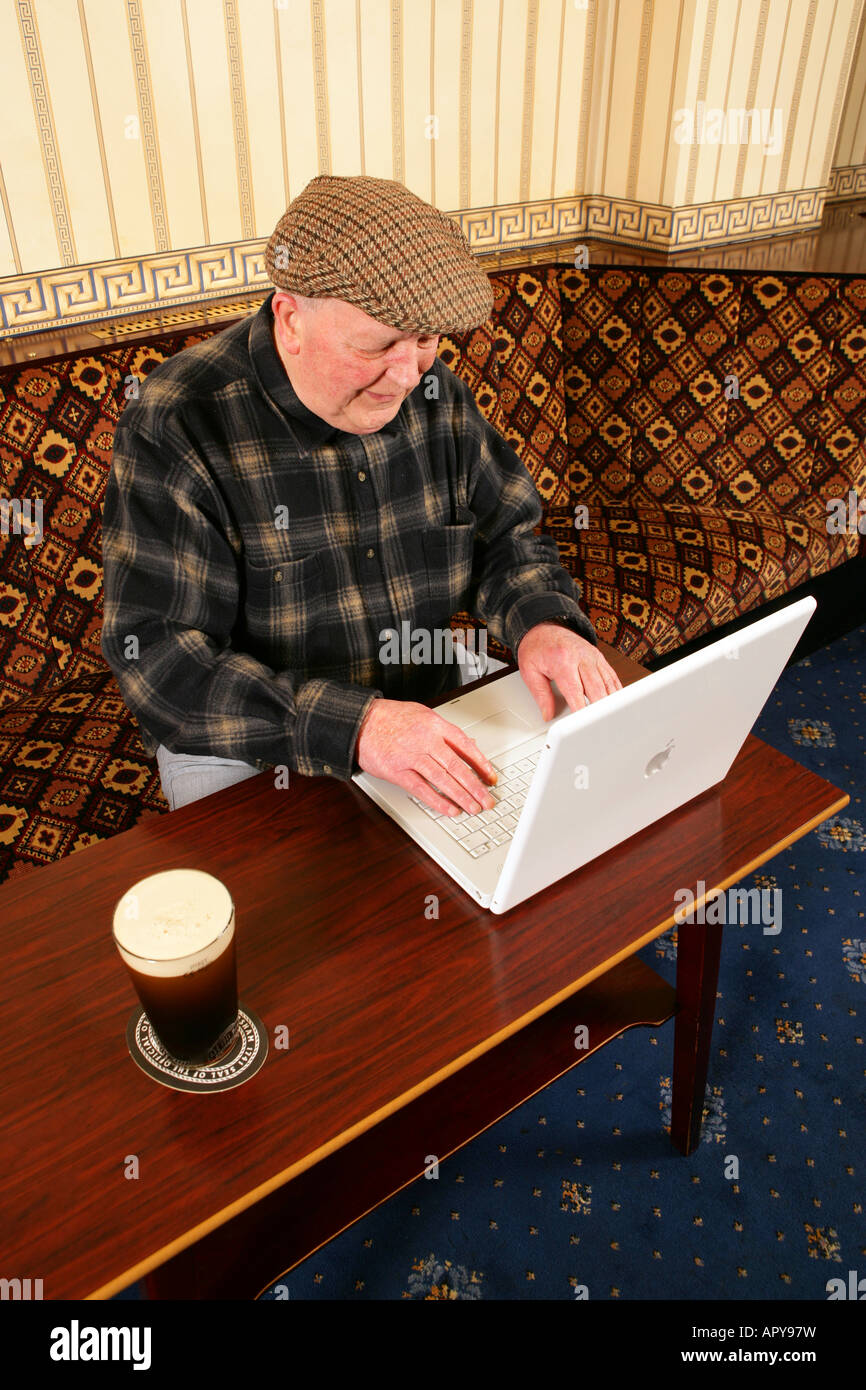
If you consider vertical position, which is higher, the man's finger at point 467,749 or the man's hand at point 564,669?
the man's hand at point 564,669

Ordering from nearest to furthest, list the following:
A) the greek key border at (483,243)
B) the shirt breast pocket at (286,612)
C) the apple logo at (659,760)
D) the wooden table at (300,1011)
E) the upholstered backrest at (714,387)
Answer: the wooden table at (300,1011), the apple logo at (659,760), the shirt breast pocket at (286,612), the greek key border at (483,243), the upholstered backrest at (714,387)

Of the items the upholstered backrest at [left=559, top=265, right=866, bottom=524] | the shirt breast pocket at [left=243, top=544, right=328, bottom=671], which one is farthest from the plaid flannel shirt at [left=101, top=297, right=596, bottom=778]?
the upholstered backrest at [left=559, top=265, right=866, bottom=524]

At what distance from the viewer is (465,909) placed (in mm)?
1088

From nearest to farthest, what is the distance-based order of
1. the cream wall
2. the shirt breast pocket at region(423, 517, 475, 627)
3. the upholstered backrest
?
the shirt breast pocket at region(423, 517, 475, 627)
the cream wall
the upholstered backrest

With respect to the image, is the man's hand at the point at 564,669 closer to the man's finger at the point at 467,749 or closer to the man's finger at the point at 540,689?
the man's finger at the point at 540,689

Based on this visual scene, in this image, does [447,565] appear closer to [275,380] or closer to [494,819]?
[275,380]

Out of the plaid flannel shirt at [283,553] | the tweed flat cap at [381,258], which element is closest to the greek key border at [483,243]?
the plaid flannel shirt at [283,553]

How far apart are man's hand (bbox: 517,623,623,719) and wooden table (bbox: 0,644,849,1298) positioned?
127 mm

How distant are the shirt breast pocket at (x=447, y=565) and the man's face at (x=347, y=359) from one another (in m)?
0.25

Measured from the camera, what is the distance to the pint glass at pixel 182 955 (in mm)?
829

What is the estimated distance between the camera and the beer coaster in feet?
2.96

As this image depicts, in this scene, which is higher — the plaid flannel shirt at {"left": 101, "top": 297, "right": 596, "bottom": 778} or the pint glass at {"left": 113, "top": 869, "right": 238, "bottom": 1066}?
the plaid flannel shirt at {"left": 101, "top": 297, "right": 596, "bottom": 778}

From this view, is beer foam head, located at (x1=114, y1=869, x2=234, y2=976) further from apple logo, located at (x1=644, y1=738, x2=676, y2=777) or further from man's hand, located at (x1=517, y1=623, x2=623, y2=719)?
man's hand, located at (x1=517, y1=623, x2=623, y2=719)

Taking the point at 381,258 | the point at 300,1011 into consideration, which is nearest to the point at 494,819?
the point at 300,1011
